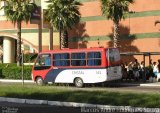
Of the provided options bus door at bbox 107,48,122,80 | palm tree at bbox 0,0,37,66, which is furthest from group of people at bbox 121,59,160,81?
palm tree at bbox 0,0,37,66

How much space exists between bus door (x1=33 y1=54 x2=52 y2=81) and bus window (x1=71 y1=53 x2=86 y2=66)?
6.57 ft

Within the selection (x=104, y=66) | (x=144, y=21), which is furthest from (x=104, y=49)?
(x=144, y=21)

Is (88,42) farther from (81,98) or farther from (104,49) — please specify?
(81,98)

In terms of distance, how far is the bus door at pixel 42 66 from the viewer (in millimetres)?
30641

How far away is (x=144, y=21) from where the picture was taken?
45.7m

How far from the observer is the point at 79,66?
96.0ft

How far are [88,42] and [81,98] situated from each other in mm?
31544

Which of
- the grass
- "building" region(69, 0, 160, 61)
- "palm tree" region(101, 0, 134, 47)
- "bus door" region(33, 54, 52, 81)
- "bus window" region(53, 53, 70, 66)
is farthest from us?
"building" region(69, 0, 160, 61)

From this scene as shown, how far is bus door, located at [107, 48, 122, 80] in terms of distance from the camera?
1118 inches

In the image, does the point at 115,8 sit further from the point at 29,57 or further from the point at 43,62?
the point at 29,57

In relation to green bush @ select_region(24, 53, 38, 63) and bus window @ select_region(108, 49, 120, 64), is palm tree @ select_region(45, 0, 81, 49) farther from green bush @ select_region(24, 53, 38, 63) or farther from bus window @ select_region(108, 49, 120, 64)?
bus window @ select_region(108, 49, 120, 64)

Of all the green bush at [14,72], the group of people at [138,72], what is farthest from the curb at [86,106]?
the green bush at [14,72]

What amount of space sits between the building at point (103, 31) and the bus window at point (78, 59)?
17.5m

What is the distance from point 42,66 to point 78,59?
126 inches
